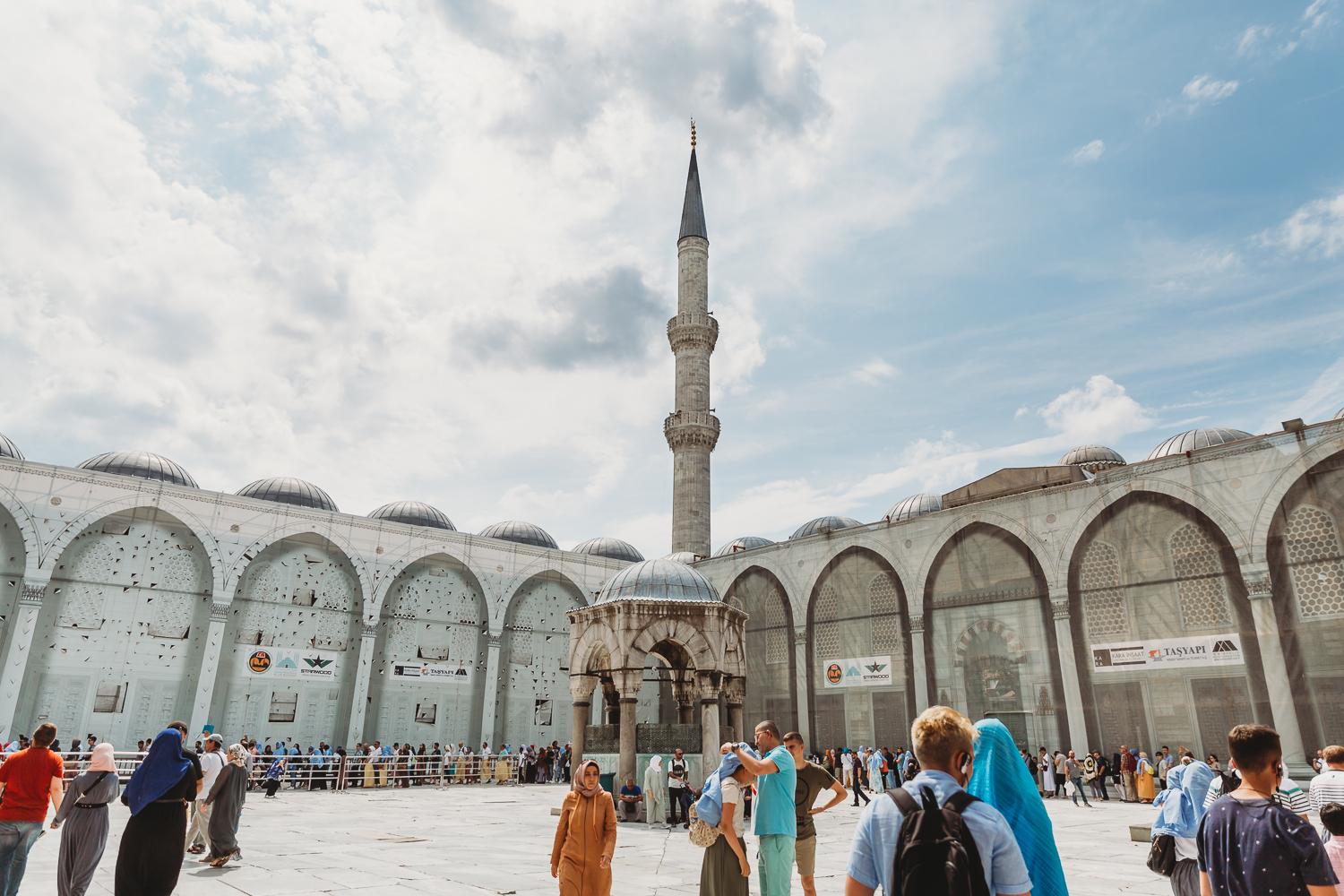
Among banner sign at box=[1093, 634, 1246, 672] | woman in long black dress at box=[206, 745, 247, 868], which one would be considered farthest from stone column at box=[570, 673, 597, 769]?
banner sign at box=[1093, 634, 1246, 672]

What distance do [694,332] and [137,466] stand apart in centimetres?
1808

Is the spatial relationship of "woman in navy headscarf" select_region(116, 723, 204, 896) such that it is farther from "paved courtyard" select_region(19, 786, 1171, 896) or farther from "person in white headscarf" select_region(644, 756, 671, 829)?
"person in white headscarf" select_region(644, 756, 671, 829)

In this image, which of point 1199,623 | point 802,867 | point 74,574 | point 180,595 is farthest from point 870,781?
point 74,574

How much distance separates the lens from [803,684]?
22.3 m

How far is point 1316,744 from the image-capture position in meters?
14.2

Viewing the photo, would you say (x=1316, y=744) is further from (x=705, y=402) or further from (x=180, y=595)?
(x=180, y=595)

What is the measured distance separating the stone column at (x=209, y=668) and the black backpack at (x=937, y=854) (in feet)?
72.2

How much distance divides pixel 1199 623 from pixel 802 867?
15.1m

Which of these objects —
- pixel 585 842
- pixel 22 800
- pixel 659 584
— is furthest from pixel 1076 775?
pixel 22 800

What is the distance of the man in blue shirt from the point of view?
1895 mm

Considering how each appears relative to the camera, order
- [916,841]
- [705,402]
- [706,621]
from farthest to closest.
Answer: [705,402] < [706,621] < [916,841]

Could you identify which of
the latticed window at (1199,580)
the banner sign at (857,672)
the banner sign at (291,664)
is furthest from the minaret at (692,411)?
the latticed window at (1199,580)

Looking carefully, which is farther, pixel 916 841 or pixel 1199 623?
pixel 1199 623

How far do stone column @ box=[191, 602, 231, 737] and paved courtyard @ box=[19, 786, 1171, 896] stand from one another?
907cm
